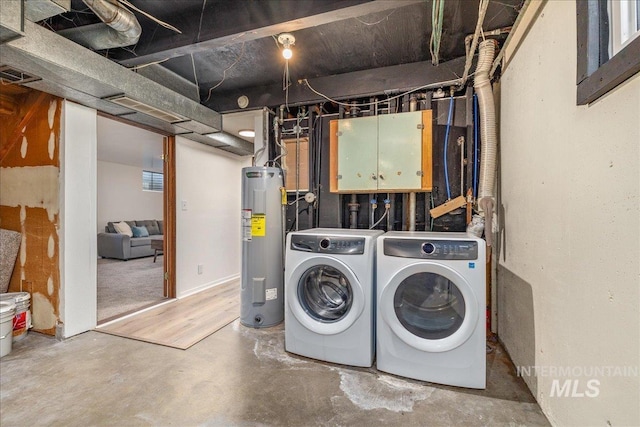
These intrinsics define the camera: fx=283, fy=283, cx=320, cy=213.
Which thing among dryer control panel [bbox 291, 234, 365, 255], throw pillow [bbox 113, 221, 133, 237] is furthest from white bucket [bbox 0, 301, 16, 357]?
throw pillow [bbox 113, 221, 133, 237]

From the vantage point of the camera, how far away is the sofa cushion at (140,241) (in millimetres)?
6168

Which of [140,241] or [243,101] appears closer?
[243,101]

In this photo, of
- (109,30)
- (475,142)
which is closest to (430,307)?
(475,142)

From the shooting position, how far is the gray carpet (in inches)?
124

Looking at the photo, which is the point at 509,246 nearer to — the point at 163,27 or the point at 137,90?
the point at 163,27

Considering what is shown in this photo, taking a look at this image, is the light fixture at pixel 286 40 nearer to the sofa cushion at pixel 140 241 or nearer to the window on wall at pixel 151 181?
the sofa cushion at pixel 140 241

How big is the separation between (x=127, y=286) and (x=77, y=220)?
1.98 meters

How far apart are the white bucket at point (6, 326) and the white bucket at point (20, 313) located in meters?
0.15

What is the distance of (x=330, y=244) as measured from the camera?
6.65 feet

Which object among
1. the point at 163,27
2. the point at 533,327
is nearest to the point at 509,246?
the point at 533,327

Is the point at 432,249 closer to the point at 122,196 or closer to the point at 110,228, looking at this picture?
the point at 110,228

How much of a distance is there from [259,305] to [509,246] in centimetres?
215

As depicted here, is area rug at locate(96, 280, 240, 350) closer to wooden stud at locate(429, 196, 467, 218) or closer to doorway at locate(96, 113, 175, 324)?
doorway at locate(96, 113, 175, 324)

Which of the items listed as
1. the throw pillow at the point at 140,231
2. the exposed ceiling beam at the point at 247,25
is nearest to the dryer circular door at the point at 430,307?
the exposed ceiling beam at the point at 247,25
